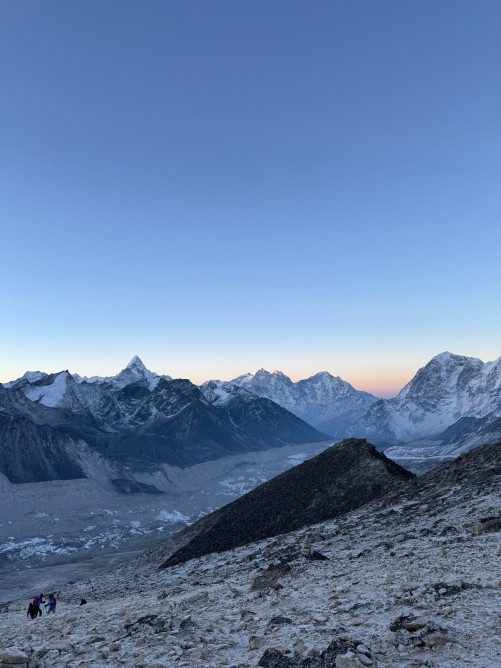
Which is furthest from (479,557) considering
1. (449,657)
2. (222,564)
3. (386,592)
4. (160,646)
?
(222,564)

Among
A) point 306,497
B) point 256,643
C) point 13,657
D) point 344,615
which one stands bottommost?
point 306,497

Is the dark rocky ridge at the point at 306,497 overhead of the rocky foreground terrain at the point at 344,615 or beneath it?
beneath

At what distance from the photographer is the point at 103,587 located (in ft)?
177

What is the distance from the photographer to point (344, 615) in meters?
16.2

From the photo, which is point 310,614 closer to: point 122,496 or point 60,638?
point 60,638

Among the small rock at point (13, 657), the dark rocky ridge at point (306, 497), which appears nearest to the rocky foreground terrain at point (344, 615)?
the small rock at point (13, 657)

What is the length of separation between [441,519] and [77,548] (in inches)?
4849

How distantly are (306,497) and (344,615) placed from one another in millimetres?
42578

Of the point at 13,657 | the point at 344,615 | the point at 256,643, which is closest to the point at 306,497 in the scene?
the point at 344,615

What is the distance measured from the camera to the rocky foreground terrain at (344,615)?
496 inches

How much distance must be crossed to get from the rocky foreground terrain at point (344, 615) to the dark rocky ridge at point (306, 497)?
18.3 metres

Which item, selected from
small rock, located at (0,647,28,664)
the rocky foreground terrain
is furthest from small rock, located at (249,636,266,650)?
small rock, located at (0,647,28,664)

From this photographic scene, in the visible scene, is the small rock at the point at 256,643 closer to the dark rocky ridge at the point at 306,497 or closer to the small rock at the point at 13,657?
the small rock at the point at 13,657

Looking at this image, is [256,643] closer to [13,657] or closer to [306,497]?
[13,657]
